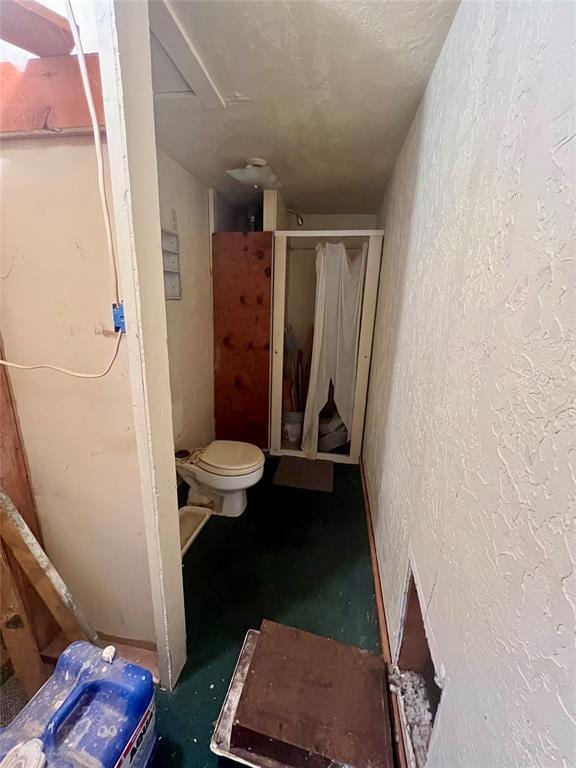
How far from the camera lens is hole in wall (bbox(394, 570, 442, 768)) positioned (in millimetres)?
904

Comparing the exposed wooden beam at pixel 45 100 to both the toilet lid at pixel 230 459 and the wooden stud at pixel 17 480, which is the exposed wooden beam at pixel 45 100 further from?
the toilet lid at pixel 230 459

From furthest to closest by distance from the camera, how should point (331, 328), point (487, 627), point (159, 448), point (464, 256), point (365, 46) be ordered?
point (331, 328), point (365, 46), point (159, 448), point (464, 256), point (487, 627)

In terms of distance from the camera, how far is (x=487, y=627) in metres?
0.52

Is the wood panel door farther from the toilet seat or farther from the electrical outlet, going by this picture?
the electrical outlet

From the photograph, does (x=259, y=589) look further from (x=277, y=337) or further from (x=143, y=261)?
(x=277, y=337)

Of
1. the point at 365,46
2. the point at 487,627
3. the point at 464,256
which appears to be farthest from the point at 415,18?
the point at 487,627

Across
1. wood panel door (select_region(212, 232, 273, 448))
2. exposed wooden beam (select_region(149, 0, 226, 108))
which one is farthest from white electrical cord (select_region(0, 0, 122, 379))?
wood panel door (select_region(212, 232, 273, 448))

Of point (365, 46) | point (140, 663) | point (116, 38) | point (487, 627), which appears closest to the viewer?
point (487, 627)

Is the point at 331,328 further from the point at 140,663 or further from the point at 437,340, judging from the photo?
the point at 140,663

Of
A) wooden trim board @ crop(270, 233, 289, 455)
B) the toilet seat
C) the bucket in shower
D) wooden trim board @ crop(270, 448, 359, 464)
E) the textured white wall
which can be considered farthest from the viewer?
the bucket in shower

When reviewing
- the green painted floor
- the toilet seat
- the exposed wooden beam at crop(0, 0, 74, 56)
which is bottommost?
the green painted floor

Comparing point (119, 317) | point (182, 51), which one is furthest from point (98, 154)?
point (182, 51)

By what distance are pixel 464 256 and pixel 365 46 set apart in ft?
2.60

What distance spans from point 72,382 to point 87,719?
33.3 inches
